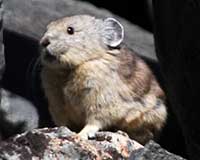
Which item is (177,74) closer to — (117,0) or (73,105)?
(73,105)

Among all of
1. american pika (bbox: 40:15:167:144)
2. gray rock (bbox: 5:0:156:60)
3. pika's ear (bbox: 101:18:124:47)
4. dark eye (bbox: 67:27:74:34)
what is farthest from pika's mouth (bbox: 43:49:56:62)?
gray rock (bbox: 5:0:156:60)

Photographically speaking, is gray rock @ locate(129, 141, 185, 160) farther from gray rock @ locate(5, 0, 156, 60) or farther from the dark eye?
gray rock @ locate(5, 0, 156, 60)

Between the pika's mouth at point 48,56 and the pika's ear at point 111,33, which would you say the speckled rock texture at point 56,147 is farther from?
the pika's ear at point 111,33

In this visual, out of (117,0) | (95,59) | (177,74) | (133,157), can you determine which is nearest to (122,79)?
(95,59)

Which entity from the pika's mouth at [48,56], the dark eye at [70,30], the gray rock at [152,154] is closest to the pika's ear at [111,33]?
the dark eye at [70,30]

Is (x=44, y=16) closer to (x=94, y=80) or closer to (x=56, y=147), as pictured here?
(x=94, y=80)

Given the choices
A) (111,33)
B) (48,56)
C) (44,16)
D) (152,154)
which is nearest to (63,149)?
(152,154)

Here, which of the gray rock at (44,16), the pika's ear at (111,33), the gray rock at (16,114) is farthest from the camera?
the gray rock at (44,16)
